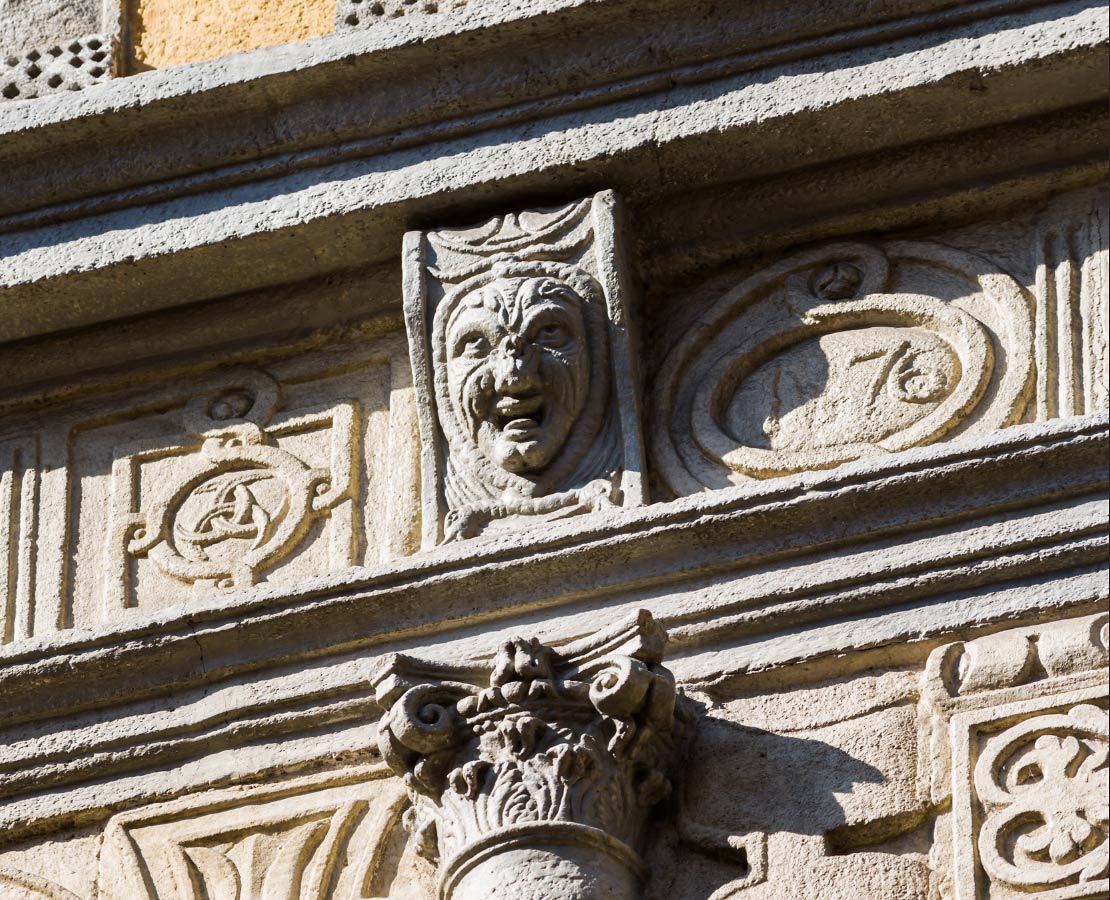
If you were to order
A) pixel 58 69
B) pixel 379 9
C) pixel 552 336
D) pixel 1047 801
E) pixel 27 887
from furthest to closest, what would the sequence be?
pixel 58 69 < pixel 379 9 < pixel 552 336 < pixel 27 887 < pixel 1047 801

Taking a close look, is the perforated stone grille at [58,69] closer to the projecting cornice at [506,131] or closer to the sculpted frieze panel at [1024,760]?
the projecting cornice at [506,131]

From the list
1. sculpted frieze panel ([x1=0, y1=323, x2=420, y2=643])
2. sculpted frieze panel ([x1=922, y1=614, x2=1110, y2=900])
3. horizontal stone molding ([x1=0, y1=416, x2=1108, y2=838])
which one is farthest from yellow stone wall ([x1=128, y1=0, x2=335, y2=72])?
sculpted frieze panel ([x1=922, y1=614, x2=1110, y2=900])

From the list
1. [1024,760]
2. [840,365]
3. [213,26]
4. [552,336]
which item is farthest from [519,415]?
[213,26]

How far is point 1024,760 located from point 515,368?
3.62 feet

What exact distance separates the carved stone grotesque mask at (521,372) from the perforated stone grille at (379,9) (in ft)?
2.15

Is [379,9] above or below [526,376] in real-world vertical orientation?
above

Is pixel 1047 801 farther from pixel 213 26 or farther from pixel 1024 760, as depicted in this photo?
pixel 213 26

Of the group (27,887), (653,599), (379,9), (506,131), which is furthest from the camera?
(379,9)

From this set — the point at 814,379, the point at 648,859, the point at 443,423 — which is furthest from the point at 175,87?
the point at 648,859

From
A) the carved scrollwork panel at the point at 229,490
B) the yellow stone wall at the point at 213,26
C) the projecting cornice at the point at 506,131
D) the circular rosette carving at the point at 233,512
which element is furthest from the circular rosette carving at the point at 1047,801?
the yellow stone wall at the point at 213,26

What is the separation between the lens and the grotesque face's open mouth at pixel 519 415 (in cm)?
547

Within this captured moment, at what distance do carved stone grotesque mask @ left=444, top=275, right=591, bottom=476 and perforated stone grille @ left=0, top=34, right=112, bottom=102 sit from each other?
1.02 meters

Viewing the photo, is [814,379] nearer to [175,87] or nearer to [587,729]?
[587,729]

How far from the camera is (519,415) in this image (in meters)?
5.49
